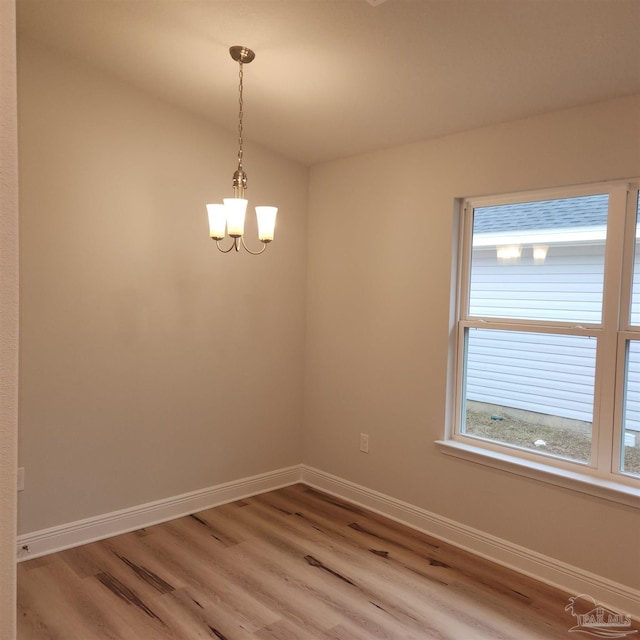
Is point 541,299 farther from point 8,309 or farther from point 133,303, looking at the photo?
point 8,309

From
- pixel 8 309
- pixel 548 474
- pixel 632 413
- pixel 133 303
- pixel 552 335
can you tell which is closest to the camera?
pixel 8 309

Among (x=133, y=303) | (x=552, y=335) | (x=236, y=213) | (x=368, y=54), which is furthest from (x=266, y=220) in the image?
(x=552, y=335)

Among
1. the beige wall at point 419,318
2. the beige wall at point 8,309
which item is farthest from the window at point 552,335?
the beige wall at point 8,309

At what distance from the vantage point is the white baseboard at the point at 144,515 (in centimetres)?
277

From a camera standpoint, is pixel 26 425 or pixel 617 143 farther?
pixel 26 425

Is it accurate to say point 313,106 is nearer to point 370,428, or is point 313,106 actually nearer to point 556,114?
point 556,114

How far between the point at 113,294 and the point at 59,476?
3.38ft

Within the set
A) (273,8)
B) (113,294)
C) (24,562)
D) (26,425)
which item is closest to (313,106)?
(273,8)

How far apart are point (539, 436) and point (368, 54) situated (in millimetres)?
2088

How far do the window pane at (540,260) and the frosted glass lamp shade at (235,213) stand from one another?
1.41 metres

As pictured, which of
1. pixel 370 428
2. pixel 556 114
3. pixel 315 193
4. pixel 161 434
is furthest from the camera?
pixel 315 193

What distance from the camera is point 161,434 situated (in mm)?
3211
